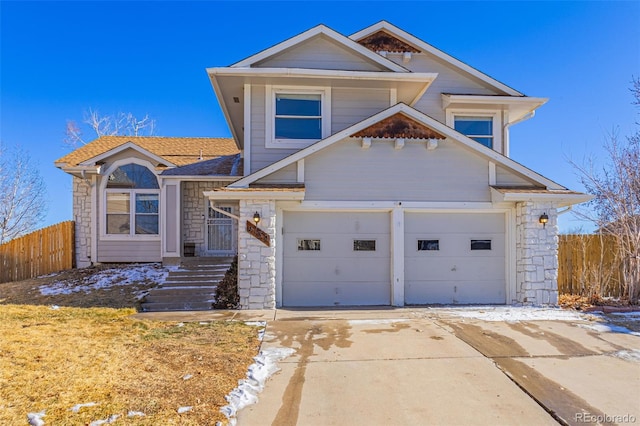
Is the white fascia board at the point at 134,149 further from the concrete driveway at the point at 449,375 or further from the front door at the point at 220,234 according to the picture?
the concrete driveway at the point at 449,375

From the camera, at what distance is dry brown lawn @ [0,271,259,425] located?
3.62 meters

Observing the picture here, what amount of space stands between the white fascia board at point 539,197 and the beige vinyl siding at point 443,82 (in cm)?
392

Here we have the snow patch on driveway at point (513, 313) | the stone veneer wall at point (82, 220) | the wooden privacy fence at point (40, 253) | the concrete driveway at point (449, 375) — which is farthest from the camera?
the stone veneer wall at point (82, 220)

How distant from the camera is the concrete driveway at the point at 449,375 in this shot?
3.78 metres

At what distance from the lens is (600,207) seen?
10.8 m

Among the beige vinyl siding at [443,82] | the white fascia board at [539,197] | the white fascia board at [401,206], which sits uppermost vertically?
the beige vinyl siding at [443,82]

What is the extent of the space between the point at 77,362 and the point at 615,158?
12254 mm

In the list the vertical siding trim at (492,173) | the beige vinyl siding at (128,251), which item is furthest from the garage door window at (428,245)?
the beige vinyl siding at (128,251)

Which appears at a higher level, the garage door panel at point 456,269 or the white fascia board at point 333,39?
the white fascia board at point 333,39

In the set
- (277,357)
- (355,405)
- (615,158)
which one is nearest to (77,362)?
(277,357)

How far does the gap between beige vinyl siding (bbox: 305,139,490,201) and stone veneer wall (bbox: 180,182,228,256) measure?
5.05 m

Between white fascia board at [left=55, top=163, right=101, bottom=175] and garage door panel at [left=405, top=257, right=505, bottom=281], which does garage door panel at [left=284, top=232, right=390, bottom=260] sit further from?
white fascia board at [left=55, top=163, right=101, bottom=175]

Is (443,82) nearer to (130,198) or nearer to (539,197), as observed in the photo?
(539,197)

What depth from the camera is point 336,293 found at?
9.03m
